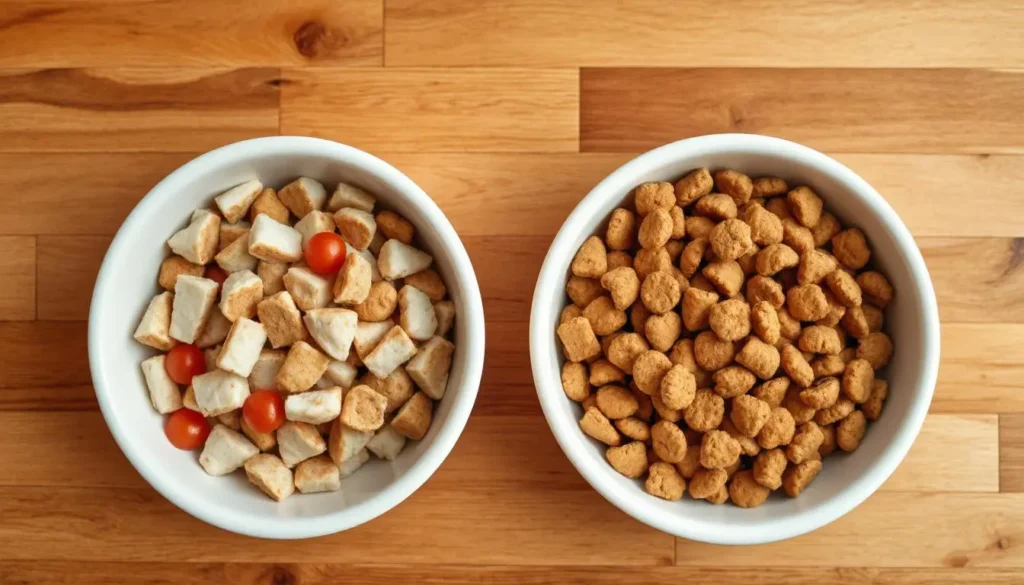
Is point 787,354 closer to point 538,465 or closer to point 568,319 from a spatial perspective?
point 568,319

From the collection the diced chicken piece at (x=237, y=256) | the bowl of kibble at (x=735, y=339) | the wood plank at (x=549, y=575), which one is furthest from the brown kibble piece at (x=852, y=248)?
the diced chicken piece at (x=237, y=256)

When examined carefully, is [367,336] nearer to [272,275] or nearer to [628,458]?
[272,275]

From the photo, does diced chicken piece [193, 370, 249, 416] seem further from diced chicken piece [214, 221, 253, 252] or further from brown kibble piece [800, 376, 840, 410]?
brown kibble piece [800, 376, 840, 410]

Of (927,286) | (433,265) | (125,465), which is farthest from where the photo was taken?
(125,465)

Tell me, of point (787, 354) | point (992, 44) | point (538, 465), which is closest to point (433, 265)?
point (538, 465)

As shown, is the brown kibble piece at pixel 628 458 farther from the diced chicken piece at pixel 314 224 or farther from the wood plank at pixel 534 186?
the diced chicken piece at pixel 314 224

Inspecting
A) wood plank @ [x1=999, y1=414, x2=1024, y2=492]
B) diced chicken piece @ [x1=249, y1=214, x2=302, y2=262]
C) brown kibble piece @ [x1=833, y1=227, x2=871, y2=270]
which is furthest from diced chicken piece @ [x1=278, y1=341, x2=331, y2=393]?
wood plank @ [x1=999, y1=414, x2=1024, y2=492]
